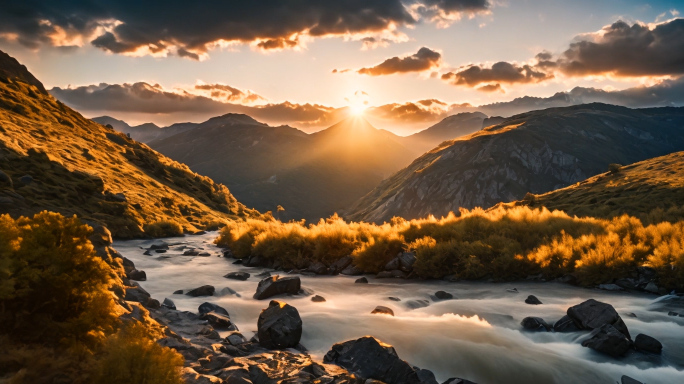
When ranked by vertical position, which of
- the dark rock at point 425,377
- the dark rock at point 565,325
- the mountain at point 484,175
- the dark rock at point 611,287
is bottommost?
the dark rock at point 425,377

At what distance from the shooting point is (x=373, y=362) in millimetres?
7434

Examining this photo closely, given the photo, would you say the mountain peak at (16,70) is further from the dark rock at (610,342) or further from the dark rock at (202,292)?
the dark rock at (610,342)

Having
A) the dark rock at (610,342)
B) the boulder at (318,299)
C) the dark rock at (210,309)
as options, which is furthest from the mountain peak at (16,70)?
the dark rock at (610,342)

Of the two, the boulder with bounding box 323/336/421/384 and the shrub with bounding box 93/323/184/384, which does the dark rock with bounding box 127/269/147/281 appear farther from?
the shrub with bounding box 93/323/184/384

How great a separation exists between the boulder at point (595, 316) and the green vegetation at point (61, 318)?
370 inches

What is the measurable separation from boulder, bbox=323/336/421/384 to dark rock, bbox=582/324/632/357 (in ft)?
15.0

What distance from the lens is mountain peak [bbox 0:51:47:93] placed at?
71000mm

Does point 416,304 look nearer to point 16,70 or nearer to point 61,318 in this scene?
point 61,318

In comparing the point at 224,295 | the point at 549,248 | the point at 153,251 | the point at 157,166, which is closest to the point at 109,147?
the point at 157,166

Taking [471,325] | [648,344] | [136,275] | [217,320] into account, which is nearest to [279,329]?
[217,320]

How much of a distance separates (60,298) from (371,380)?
472 cm

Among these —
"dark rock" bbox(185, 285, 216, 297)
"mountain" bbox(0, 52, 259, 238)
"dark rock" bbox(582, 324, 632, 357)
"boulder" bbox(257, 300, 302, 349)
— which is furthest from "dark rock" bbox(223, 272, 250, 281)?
"dark rock" bbox(582, 324, 632, 357)

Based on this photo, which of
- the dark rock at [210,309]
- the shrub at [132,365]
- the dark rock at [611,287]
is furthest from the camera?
the dark rock at [611,287]

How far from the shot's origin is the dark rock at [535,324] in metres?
10.7
